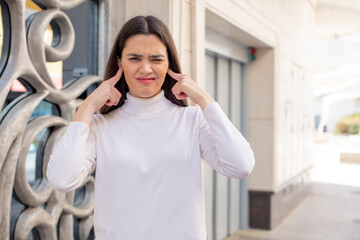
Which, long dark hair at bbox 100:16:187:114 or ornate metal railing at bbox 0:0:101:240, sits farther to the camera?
ornate metal railing at bbox 0:0:101:240

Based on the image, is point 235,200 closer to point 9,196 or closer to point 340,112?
point 9,196

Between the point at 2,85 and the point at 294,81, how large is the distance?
5.50 metres

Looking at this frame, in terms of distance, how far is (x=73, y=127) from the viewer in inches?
57.0

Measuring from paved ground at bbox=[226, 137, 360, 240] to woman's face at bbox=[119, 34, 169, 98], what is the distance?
13.4ft

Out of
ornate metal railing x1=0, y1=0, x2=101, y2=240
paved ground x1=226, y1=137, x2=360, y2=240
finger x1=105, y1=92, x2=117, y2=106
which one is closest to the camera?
finger x1=105, y1=92, x2=117, y2=106

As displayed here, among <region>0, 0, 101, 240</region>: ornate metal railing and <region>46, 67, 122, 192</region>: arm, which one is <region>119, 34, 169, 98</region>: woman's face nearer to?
<region>46, 67, 122, 192</region>: arm

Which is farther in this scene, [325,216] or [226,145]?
[325,216]

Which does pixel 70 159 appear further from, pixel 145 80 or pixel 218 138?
pixel 218 138

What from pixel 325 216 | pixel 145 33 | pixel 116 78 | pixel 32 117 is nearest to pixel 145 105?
pixel 116 78

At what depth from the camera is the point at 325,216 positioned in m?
6.53

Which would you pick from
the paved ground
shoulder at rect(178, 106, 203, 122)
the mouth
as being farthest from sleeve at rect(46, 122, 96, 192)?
the paved ground

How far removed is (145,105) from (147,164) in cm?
23

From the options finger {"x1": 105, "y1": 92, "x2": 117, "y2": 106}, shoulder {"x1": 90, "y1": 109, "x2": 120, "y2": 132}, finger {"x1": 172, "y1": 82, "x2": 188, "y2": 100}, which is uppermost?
finger {"x1": 172, "y1": 82, "x2": 188, "y2": 100}

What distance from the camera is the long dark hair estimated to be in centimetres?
151
